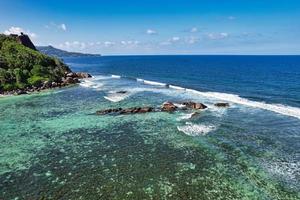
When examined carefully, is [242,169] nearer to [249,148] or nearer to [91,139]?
[249,148]

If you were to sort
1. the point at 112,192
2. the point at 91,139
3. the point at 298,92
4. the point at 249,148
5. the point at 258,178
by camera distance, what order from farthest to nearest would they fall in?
the point at 298,92, the point at 91,139, the point at 249,148, the point at 258,178, the point at 112,192

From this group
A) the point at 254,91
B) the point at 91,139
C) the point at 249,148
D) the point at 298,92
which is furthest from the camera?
the point at 254,91

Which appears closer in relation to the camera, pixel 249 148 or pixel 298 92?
pixel 249 148

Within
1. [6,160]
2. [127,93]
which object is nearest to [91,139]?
[6,160]

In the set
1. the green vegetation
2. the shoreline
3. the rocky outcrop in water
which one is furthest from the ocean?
the green vegetation

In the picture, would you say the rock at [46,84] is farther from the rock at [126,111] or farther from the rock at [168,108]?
the rock at [168,108]

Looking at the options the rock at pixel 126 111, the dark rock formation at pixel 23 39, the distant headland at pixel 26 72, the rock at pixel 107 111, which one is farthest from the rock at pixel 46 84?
the dark rock formation at pixel 23 39

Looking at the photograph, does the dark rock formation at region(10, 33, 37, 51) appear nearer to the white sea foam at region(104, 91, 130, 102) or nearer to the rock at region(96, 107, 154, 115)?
the white sea foam at region(104, 91, 130, 102)
